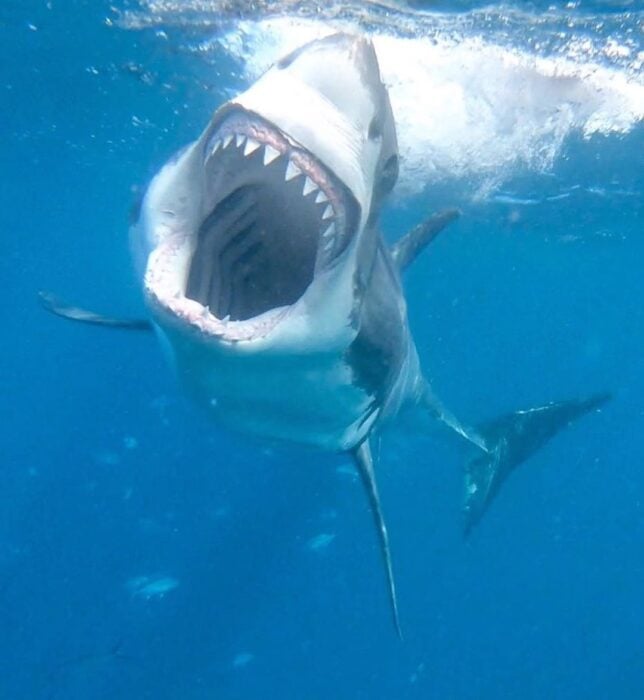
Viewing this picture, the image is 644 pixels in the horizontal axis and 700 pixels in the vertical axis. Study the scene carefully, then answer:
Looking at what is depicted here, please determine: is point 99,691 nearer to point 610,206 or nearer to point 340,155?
point 340,155

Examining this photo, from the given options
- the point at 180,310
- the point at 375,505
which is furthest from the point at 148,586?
the point at 180,310

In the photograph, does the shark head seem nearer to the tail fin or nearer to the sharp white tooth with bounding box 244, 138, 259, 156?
the sharp white tooth with bounding box 244, 138, 259, 156

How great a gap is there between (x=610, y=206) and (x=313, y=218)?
690 inches

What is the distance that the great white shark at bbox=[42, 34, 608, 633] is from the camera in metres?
3.32

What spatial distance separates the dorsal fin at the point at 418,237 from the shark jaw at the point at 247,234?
183cm

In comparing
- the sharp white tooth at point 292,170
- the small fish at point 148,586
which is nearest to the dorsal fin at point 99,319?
the sharp white tooth at point 292,170

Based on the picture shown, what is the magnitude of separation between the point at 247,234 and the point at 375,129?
4.54 ft

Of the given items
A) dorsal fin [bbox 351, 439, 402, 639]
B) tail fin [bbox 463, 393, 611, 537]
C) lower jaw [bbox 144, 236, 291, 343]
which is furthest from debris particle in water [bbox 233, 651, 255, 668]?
lower jaw [bbox 144, 236, 291, 343]

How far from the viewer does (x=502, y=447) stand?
1082 centimetres

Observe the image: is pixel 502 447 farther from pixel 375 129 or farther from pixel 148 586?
pixel 148 586

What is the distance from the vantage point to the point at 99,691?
14188 millimetres

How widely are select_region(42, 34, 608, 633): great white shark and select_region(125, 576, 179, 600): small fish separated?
37.1ft

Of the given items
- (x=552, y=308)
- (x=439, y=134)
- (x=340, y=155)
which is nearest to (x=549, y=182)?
(x=439, y=134)

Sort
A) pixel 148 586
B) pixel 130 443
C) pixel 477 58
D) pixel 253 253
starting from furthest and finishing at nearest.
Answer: pixel 130 443, pixel 148 586, pixel 477 58, pixel 253 253
